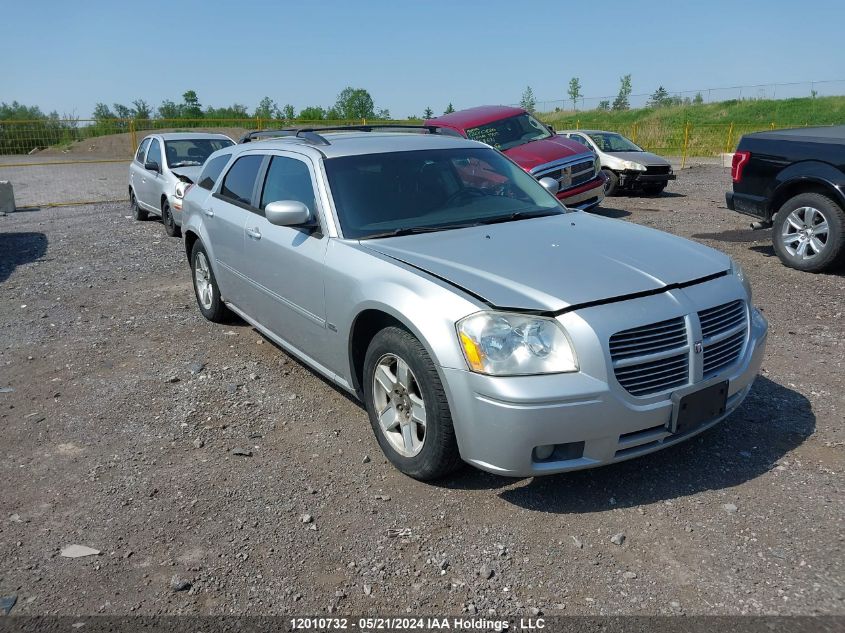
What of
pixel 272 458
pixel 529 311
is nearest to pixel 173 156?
pixel 272 458

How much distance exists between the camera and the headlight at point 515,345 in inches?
117

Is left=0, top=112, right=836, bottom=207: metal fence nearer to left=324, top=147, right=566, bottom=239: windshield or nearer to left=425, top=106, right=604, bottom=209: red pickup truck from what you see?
left=425, top=106, right=604, bottom=209: red pickup truck

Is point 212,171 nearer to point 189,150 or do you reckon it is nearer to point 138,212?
point 189,150

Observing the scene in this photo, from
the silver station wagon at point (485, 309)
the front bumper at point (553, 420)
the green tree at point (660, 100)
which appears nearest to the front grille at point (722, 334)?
the silver station wagon at point (485, 309)

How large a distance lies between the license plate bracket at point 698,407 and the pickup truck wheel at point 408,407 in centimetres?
102

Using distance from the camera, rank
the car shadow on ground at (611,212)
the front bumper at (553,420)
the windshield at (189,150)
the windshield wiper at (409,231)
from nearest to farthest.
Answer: the front bumper at (553,420)
the windshield wiper at (409,231)
the windshield at (189,150)
the car shadow on ground at (611,212)

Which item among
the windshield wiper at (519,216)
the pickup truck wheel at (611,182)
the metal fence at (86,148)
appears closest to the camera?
the windshield wiper at (519,216)

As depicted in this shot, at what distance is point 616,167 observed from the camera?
15.4m

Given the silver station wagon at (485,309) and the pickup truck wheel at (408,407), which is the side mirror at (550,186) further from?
the pickup truck wheel at (408,407)

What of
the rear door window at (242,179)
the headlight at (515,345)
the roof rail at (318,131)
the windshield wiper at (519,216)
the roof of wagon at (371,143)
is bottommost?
the headlight at (515,345)

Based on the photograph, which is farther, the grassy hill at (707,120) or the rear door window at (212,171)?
the grassy hill at (707,120)

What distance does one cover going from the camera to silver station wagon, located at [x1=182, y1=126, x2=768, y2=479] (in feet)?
9.80

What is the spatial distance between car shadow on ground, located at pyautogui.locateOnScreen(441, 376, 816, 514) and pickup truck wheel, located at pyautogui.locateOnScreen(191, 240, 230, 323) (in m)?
3.38

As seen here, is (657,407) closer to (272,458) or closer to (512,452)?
(512,452)
